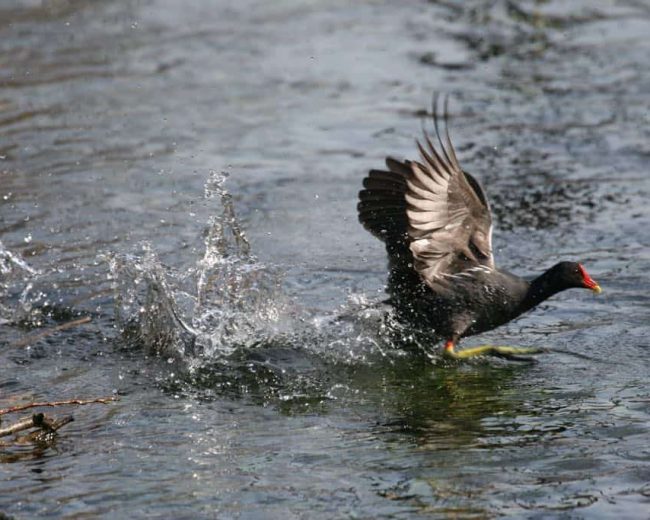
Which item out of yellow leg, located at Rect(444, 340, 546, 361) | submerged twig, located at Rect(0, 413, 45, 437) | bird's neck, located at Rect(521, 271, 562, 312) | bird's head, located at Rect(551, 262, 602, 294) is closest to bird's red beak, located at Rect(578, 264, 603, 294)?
bird's head, located at Rect(551, 262, 602, 294)

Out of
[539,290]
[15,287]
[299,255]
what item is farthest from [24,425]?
[299,255]

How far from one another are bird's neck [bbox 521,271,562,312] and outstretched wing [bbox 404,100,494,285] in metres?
0.22

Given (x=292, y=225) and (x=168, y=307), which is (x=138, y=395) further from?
(x=292, y=225)

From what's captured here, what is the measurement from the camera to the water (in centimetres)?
404

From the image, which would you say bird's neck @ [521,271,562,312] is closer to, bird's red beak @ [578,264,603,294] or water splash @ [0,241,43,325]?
bird's red beak @ [578,264,603,294]

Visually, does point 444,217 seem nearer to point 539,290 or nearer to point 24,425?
point 539,290

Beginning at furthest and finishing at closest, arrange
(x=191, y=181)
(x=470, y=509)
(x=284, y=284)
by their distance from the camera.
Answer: (x=191, y=181), (x=284, y=284), (x=470, y=509)

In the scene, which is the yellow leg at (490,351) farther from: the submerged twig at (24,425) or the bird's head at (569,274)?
the submerged twig at (24,425)

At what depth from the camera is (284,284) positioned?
617 cm

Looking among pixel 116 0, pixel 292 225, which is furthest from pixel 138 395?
pixel 116 0

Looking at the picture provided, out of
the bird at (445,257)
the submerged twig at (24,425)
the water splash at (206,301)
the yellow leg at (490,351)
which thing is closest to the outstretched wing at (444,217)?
the bird at (445,257)

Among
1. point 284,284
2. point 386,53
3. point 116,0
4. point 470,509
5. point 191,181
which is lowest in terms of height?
point 470,509

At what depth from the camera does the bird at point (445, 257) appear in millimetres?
5059

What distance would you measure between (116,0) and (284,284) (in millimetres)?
7513
